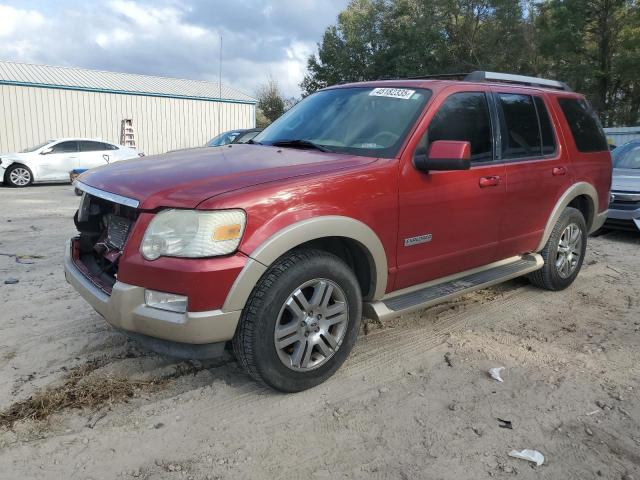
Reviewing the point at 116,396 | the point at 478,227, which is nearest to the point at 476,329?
the point at 478,227

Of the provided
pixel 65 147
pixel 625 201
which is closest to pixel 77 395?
pixel 625 201

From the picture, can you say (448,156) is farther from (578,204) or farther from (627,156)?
(627,156)

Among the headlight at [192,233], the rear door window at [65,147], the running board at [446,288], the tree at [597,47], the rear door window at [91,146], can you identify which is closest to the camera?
the headlight at [192,233]

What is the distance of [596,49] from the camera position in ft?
90.7

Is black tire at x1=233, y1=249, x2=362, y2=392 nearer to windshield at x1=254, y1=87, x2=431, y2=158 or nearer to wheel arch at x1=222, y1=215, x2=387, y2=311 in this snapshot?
wheel arch at x1=222, y1=215, x2=387, y2=311

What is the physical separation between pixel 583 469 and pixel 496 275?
186 centimetres

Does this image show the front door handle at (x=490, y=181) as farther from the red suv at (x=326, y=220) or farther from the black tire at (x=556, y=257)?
the black tire at (x=556, y=257)

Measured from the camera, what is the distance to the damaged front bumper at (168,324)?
8.75ft

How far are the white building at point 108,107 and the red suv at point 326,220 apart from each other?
62.9ft

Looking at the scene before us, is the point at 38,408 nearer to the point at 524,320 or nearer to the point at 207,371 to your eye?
the point at 207,371

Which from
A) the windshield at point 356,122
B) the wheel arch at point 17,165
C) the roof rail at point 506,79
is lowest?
the wheel arch at point 17,165

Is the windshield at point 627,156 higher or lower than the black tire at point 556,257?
higher

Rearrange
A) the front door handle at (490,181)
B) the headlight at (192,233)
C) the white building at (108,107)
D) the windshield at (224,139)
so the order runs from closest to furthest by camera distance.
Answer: the headlight at (192,233)
the front door handle at (490,181)
the windshield at (224,139)
the white building at (108,107)

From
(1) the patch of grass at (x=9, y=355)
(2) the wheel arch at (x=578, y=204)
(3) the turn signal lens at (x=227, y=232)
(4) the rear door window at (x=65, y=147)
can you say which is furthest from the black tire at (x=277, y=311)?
(4) the rear door window at (x=65, y=147)
